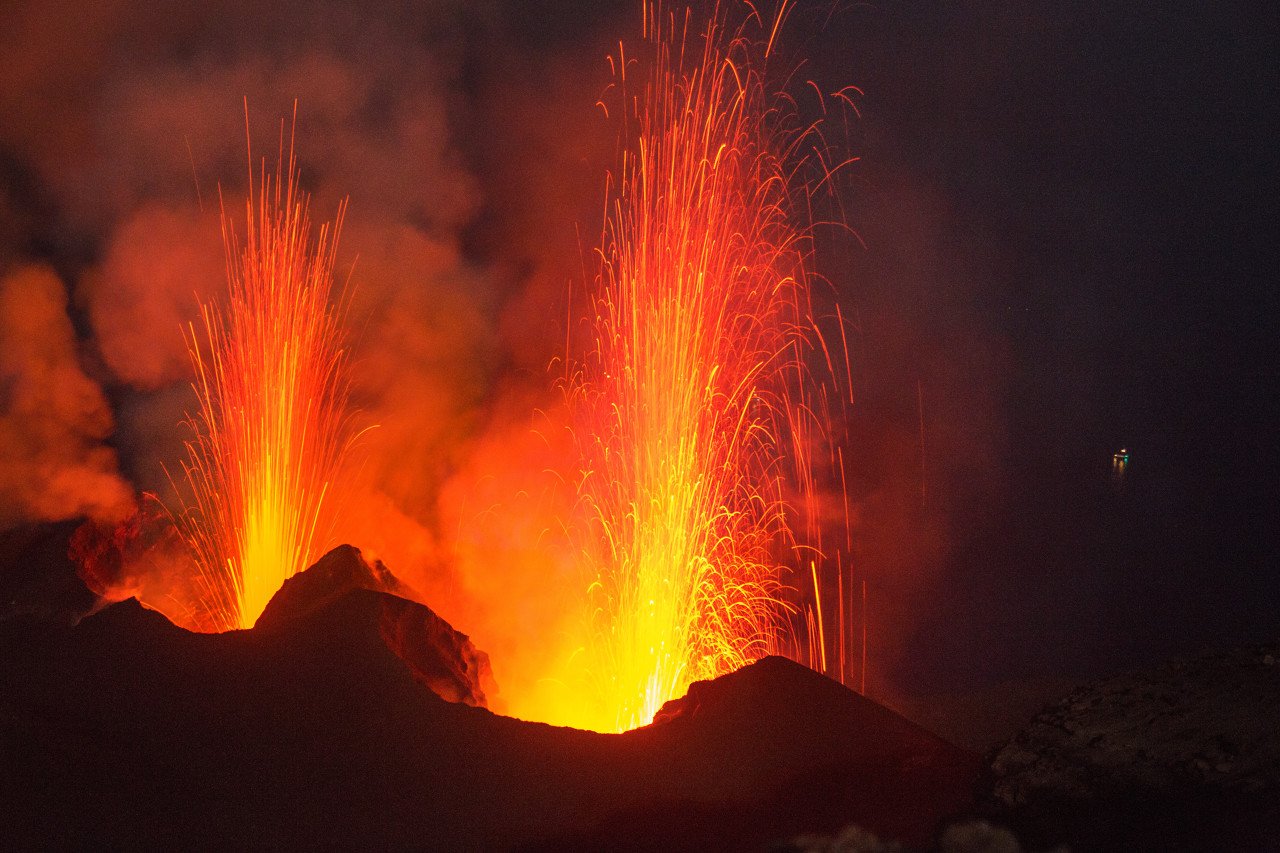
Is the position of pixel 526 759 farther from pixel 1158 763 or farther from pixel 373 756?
pixel 1158 763

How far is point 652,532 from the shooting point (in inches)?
469

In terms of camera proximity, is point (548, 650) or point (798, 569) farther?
point (798, 569)

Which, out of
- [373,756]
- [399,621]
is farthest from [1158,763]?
[399,621]

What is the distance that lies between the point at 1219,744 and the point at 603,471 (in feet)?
27.5

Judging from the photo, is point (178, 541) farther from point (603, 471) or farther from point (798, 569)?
point (798, 569)

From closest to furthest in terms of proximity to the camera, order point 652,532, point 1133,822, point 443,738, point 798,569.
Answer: point 1133,822, point 443,738, point 652,532, point 798,569

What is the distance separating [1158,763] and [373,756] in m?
5.99

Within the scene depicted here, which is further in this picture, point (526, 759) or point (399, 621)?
point (399, 621)

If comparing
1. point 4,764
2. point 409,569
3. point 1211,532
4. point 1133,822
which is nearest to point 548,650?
point 409,569

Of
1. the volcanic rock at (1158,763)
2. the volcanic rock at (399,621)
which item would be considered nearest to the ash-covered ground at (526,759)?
the volcanic rock at (1158,763)

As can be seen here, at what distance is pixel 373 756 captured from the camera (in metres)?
6.93

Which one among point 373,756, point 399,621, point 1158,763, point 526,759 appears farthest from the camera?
point 399,621

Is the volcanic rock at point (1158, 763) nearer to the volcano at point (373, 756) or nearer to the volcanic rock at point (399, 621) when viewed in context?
the volcano at point (373, 756)

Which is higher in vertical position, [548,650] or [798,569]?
[798,569]
